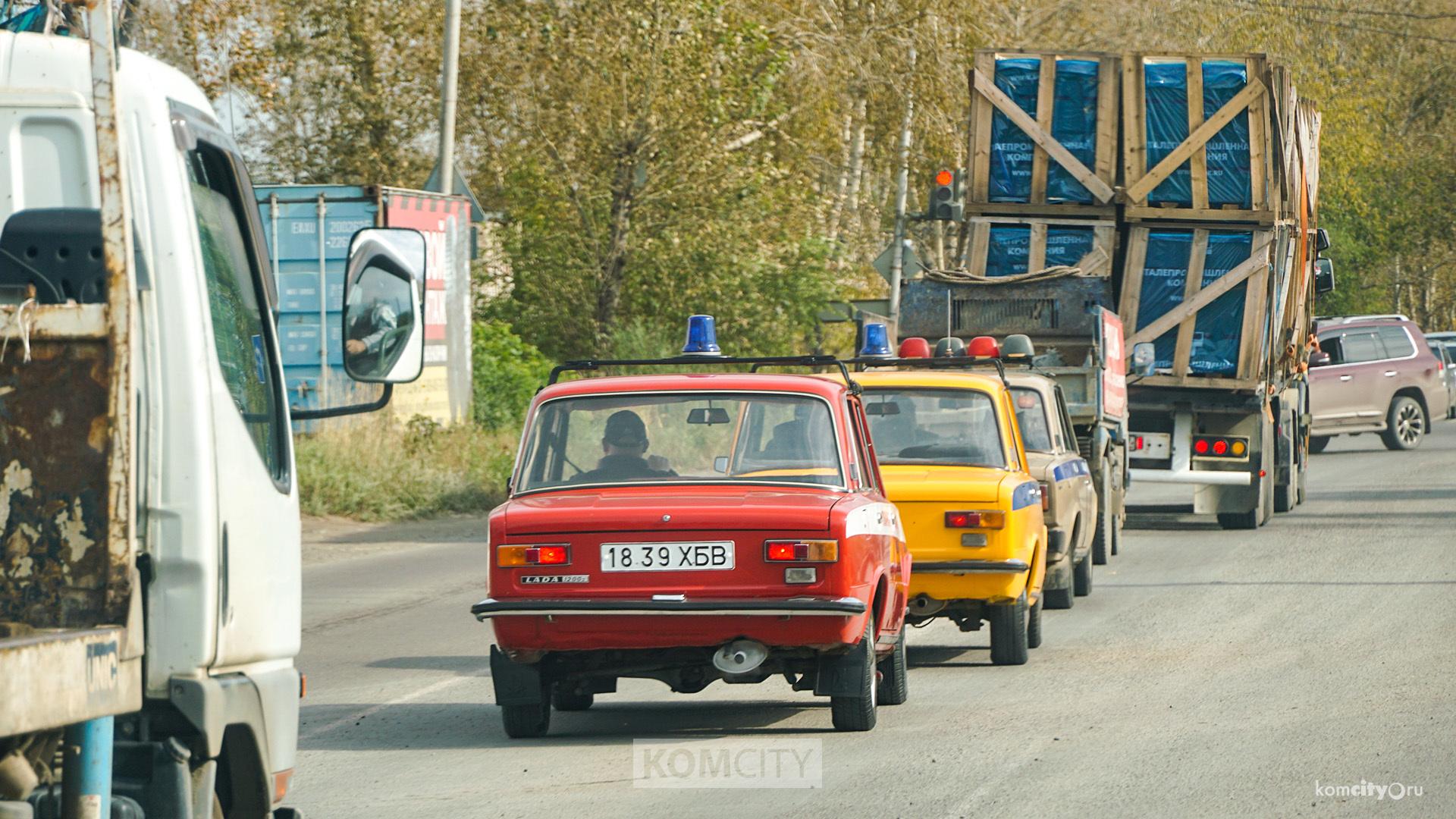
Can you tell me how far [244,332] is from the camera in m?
4.75

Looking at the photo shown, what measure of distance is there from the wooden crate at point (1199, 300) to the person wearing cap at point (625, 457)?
11.8m

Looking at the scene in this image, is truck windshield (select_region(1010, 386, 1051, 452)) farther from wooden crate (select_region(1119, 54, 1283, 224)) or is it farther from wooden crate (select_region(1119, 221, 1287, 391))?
wooden crate (select_region(1119, 54, 1283, 224))

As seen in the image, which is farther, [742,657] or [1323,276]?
[1323,276]

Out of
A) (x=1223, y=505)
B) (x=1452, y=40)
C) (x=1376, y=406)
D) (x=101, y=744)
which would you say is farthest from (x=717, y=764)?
(x=1452, y=40)

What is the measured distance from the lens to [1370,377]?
3195 centimetres

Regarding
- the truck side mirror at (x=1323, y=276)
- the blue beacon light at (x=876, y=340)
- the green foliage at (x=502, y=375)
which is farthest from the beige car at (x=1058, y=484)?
the green foliage at (x=502, y=375)

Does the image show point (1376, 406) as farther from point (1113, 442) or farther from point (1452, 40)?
point (1452, 40)

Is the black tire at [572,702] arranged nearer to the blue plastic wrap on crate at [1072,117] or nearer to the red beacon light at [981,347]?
the red beacon light at [981,347]

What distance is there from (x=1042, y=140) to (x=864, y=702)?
1287 cm

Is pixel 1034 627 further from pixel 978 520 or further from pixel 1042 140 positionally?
pixel 1042 140

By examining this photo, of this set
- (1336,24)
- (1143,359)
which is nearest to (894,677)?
(1143,359)

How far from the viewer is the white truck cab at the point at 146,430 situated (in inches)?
149

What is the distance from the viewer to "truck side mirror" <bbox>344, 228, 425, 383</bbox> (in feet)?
16.2

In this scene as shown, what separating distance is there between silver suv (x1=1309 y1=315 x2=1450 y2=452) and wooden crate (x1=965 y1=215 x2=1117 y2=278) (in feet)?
40.6
